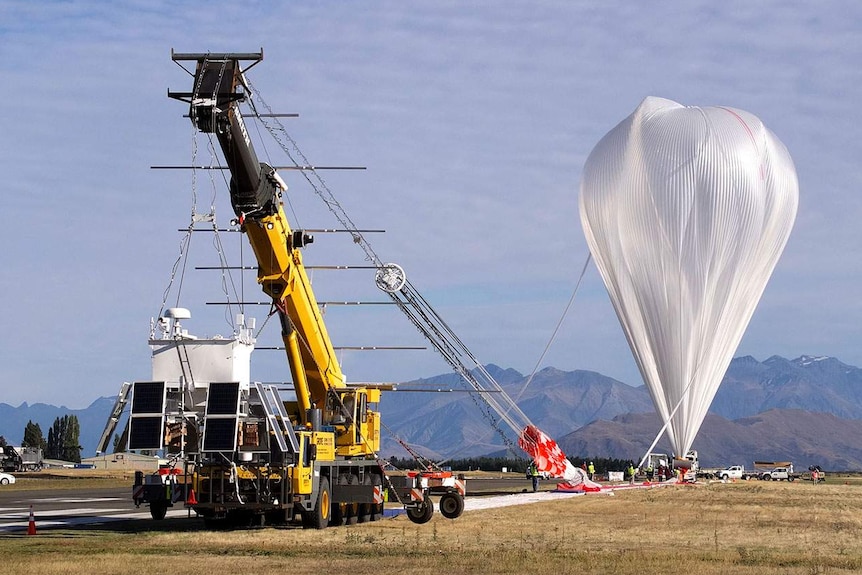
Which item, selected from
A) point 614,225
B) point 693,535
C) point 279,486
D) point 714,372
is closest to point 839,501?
point 714,372

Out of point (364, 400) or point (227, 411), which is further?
point (364, 400)

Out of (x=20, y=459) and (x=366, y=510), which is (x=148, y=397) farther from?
(x=20, y=459)

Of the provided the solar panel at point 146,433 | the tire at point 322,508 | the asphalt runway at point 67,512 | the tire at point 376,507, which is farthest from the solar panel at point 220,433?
the tire at point 376,507

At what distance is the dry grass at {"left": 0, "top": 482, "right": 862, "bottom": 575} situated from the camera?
2350 cm

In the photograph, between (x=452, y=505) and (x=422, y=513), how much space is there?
1.22 m

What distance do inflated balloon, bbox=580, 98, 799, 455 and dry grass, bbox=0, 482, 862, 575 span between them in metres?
26.0

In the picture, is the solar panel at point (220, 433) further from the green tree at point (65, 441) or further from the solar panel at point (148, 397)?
the green tree at point (65, 441)

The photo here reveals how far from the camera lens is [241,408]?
30828 mm

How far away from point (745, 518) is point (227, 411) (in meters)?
16.8

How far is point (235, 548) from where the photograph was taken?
2702cm

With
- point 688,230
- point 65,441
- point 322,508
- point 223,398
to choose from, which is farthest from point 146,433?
point 65,441

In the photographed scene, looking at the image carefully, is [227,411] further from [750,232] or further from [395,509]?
[750,232]

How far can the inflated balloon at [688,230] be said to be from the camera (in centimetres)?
6438

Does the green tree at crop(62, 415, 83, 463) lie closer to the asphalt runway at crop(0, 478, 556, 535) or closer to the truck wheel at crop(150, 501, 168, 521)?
the asphalt runway at crop(0, 478, 556, 535)
